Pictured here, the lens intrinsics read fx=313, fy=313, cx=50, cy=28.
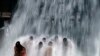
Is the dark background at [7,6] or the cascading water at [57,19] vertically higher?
the dark background at [7,6]

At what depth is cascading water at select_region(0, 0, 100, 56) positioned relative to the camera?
26422 mm

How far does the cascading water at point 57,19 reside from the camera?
2642cm

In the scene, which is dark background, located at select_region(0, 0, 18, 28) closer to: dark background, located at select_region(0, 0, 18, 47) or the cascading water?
dark background, located at select_region(0, 0, 18, 47)

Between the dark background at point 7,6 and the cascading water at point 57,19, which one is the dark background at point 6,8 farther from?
the cascading water at point 57,19

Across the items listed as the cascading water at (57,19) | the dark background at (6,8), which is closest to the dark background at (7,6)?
the dark background at (6,8)

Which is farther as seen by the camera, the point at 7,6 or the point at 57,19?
the point at 7,6

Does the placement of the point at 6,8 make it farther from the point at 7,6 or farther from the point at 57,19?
the point at 57,19

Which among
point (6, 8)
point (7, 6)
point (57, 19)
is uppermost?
point (7, 6)

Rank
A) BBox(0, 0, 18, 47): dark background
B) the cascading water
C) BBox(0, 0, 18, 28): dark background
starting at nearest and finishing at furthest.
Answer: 1. the cascading water
2. BBox(0, 0, 18, 47): dark background
3. BBox(0, 0, 18, 28): dark background

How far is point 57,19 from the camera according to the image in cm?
2886

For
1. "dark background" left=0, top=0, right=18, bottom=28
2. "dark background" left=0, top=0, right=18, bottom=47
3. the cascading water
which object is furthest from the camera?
"dark background" left=0, top=0, right=18, bottom=28

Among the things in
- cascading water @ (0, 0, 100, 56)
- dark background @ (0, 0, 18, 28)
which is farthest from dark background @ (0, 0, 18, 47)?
cascading water @ (0, 0, 100, 56)

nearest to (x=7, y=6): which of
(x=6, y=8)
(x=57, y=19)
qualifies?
(x=6, y=8)

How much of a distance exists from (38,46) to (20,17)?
12339 millimetres
